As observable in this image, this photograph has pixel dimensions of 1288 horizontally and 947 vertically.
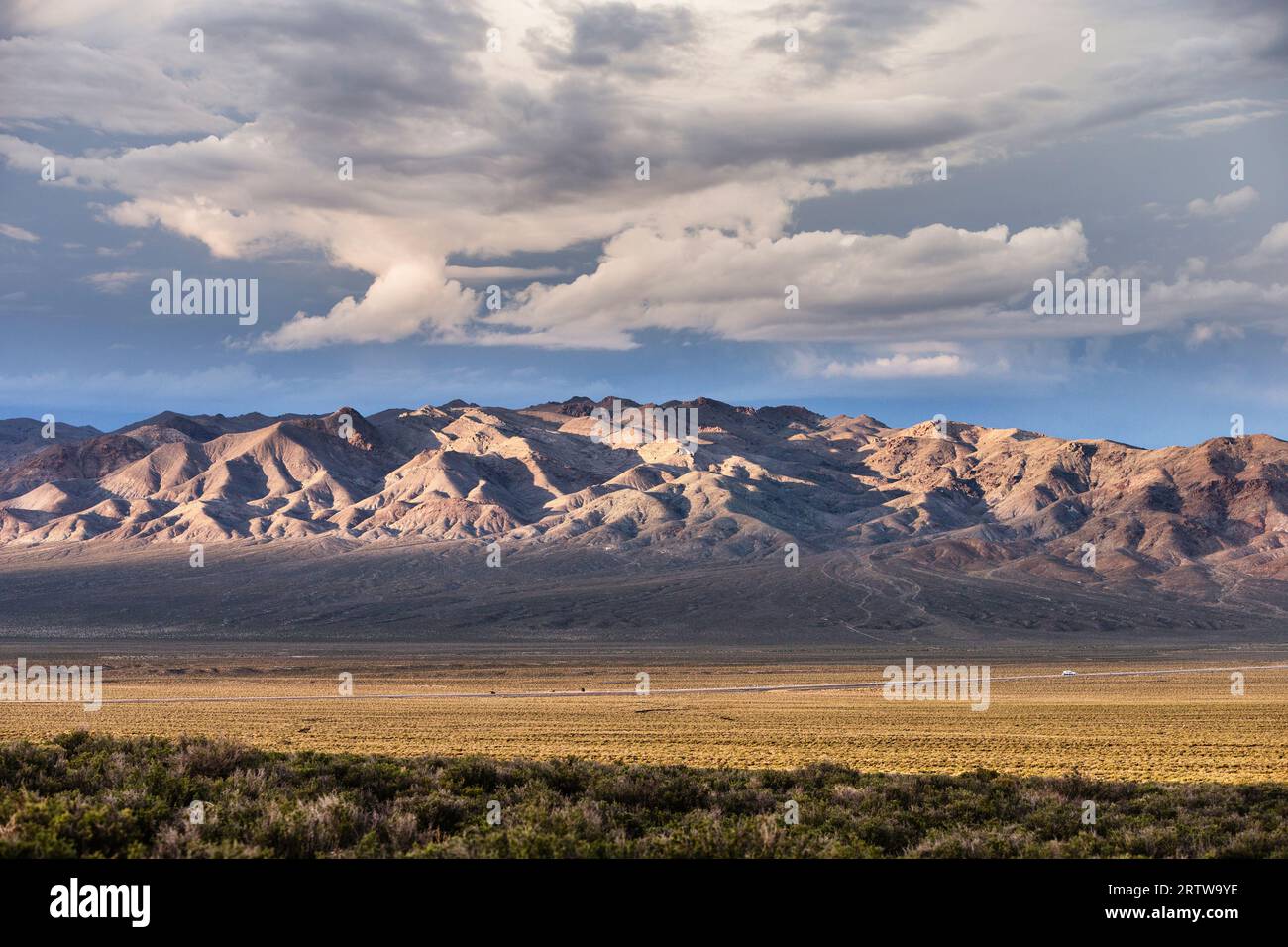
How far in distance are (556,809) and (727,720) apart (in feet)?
92.2

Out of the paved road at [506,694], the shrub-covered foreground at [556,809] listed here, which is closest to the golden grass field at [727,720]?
the paved road at [506,694]

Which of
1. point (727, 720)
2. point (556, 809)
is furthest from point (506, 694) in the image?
point (556, 809)

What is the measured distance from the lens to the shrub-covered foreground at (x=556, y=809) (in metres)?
11.1

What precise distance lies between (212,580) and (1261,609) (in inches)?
6419

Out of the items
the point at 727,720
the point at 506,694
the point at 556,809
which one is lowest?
the point at 506,694

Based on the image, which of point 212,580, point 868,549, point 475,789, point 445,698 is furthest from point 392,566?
point 475,789

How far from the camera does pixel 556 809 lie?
12.7m

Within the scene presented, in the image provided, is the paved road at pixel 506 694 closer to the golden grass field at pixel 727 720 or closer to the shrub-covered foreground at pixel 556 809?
the golden grass field at pixel 727 720

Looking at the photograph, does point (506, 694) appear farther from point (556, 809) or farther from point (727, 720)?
point (556, 809)

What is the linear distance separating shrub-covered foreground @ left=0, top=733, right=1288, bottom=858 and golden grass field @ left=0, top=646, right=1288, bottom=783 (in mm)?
9196

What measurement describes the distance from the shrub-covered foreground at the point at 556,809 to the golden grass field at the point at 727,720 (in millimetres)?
9196

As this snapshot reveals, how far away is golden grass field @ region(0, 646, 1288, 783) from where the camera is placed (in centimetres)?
2791
